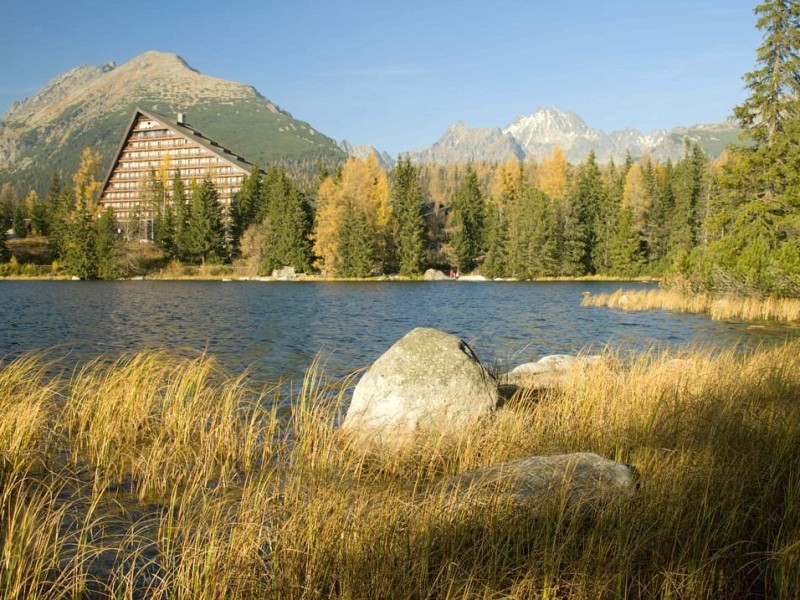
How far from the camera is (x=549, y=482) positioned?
143 inches

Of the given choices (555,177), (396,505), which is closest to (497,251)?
(555,177)

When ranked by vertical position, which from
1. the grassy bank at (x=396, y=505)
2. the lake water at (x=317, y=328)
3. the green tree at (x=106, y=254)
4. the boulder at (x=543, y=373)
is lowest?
the lake water at (x=317, y=328)

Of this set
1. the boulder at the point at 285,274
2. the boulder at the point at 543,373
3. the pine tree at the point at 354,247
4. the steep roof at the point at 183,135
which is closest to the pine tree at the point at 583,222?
the pine tree at the point at 354,247

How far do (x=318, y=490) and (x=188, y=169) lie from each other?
87.3 metres

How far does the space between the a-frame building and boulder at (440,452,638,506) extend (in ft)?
263

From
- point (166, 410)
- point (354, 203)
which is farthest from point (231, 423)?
point (354, 203)

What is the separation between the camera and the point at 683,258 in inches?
1100

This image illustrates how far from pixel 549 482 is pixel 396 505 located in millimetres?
953

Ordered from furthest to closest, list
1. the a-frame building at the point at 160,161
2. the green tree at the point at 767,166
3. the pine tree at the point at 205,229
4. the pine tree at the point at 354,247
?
the a-frame building at the point at 160,161 → the pine tree at the point at 205,229 → the pine tree at the point at 354,247 → the green tree at the point at 767,166

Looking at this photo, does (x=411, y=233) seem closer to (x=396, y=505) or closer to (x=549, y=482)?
(x=549, y=482)

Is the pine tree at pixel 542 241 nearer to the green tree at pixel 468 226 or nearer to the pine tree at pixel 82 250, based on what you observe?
the green tree at pixel 468 226

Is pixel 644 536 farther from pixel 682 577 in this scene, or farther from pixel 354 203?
pixel 354 203

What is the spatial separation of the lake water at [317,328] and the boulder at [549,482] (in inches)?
209

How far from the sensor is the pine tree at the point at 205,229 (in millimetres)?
62062
